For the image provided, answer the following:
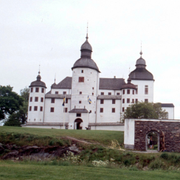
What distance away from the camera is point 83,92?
58438 mm

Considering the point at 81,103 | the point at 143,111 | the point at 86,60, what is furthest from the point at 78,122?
the point at 143,111

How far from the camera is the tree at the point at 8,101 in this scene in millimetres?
55000

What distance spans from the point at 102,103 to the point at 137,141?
34599 millimetres

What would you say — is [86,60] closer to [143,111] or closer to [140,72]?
[140,72]

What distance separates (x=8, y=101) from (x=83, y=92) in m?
16.9

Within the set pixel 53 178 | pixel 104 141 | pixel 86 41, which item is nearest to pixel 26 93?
pixel 86 41

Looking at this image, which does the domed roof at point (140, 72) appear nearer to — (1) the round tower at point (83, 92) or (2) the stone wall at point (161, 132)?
(1) the round tower at point (83, 92)

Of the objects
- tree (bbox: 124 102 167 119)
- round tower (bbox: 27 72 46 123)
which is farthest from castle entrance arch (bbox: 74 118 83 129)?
tree (bbox: 124 102 167 119)

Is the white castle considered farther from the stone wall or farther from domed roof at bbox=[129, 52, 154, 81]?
the stone wall

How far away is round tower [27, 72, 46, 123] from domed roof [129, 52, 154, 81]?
2408 centimetres

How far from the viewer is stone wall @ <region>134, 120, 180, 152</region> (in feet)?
86.5

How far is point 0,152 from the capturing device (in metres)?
23.4

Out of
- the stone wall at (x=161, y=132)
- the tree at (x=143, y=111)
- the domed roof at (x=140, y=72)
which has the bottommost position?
the stone wall at (x=161, y=132)

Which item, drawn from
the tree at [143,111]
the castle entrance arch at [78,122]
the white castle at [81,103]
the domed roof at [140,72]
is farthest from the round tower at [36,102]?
the domed roof at [140,72]
